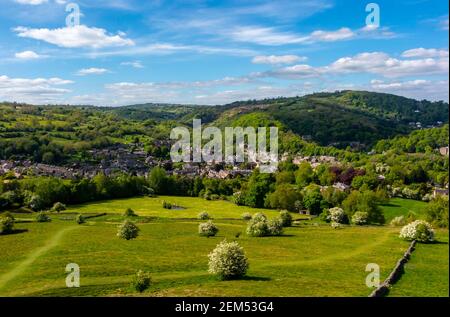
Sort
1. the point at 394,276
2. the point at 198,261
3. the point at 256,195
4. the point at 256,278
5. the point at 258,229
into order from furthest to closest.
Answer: the point at 256,195
the point at 258,229
the point at 198,261
the point at 394,276
the point at 256,278

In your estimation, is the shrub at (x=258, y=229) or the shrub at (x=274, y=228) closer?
the shrub at (x=258, y=229)

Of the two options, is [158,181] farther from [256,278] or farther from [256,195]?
[256,278]

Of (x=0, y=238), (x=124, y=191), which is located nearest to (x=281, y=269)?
(x=0, y=238)

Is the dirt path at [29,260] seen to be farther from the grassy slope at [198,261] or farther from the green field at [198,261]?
the grassy slope at [198,261]

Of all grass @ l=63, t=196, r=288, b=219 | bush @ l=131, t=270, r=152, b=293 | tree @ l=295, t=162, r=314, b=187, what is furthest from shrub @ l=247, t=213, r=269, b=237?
tree @ l=295, t=162, r=314, b=187

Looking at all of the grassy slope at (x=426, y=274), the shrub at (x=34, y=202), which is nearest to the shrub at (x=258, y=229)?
the grassy slope at (x=426, y=274)

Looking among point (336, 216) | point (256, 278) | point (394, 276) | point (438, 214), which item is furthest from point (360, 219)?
point (256, 278)
